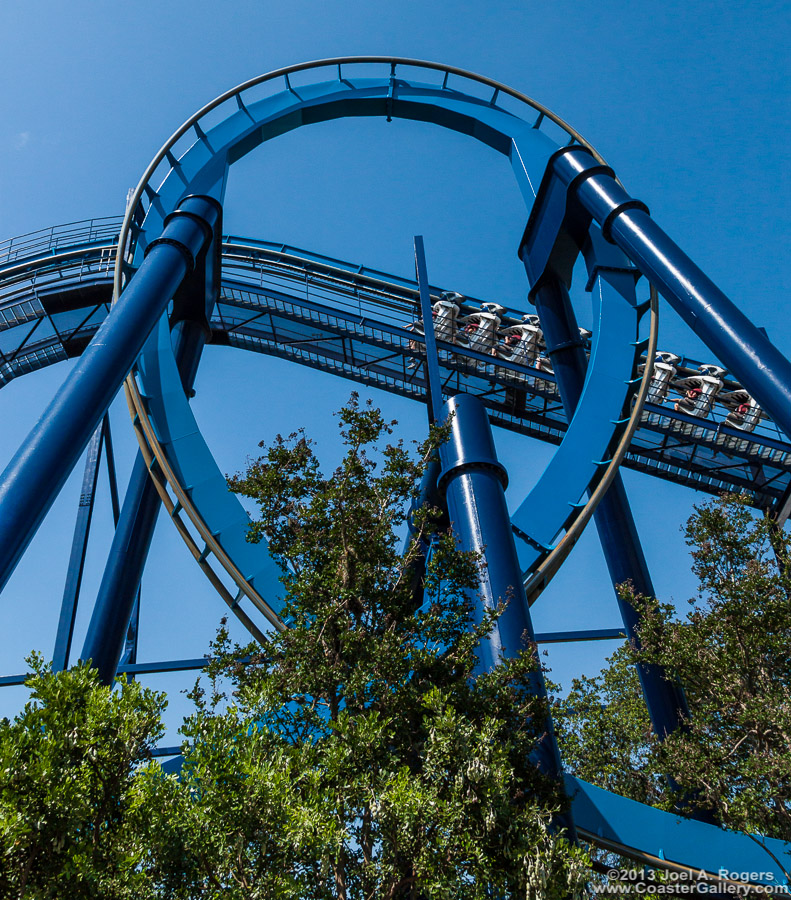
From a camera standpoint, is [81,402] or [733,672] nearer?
[81,402]

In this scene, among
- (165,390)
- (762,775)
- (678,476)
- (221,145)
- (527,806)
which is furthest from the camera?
(678,476)

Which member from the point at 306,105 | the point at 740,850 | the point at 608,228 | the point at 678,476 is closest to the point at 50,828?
the point at 740,850

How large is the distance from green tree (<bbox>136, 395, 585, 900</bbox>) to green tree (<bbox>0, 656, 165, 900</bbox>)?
0.23m

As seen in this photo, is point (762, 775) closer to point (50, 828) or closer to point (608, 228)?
point (608, 228)

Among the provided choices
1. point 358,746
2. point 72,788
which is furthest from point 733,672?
point 72,788

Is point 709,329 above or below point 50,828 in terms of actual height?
above

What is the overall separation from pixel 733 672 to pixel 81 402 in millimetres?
7729

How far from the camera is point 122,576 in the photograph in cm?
1152

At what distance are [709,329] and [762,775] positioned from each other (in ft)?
15.6

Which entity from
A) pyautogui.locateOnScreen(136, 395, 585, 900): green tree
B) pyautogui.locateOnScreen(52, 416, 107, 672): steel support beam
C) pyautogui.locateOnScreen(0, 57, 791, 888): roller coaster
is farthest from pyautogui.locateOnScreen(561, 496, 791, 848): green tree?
pyautogui.locateOnScreen(52, 416, 107, 672): steel support beam

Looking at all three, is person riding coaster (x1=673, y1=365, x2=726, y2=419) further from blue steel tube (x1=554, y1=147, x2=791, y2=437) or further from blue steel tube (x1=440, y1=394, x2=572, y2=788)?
blue steel tube (x1=440, y1=394, x2=572, y2=788)

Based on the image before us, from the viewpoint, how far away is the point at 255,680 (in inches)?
244

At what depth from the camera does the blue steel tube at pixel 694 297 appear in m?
7.09

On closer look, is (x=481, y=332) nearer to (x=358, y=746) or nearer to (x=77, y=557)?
(x=77, y=557)
